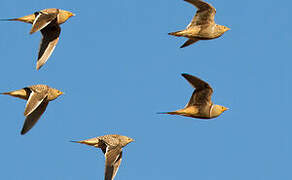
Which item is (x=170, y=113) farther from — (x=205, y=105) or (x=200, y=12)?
(x=200, y=12)

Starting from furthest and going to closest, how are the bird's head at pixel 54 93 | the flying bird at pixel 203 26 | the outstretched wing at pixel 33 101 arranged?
the bird's head at pixel 54 93 → the flying bird at pixel 203 26 → the outstretched wing at pixel 33 101

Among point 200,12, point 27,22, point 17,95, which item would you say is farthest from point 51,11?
point 200,12

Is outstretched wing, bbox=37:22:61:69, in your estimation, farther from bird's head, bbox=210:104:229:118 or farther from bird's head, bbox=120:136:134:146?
bird's head, bbox=210:104:229:118

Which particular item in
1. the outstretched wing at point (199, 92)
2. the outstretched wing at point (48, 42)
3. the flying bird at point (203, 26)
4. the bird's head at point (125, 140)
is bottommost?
the bird's head at point (125, 140)

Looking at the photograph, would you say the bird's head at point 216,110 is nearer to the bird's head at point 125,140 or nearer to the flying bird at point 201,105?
the flying bird at point 201,105

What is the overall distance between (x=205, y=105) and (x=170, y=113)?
1181 mm

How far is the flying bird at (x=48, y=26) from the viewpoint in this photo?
2726 cm

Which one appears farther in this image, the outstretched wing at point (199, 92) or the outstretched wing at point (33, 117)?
the outstretched wing at point (33, 117)

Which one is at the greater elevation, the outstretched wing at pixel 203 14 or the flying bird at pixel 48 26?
the outstretched wing at pixel 203 14

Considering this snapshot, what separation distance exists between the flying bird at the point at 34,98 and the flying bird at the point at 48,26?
0.76 metres

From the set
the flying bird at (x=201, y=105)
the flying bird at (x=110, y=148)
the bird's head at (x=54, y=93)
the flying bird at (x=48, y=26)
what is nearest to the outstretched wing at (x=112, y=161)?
the flying bird at (x=110, y=148)

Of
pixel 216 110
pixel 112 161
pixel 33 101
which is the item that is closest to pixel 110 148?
pixel 112 161

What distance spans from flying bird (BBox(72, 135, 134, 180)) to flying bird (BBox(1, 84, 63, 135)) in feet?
6.10

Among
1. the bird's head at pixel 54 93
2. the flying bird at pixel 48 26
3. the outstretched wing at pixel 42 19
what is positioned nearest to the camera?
the outstretched wing at pixel 42 19
